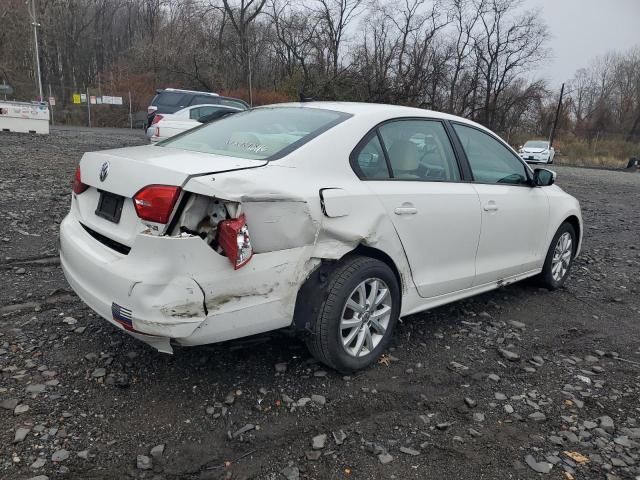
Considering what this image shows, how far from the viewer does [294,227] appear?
8.71 feet

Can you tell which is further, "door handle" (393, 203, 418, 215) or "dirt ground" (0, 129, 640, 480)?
"door handle" (393, 203, 418, 215)

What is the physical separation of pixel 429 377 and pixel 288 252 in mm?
1268

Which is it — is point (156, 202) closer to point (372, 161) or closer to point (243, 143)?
point (243, 143)

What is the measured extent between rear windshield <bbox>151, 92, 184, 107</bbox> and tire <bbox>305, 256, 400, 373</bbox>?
14515 mm

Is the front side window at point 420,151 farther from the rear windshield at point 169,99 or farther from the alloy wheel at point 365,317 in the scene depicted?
the rear windshield at point 169,99

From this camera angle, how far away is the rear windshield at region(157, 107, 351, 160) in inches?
117

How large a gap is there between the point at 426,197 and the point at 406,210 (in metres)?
0.24

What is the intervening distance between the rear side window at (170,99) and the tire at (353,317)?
1445 cm

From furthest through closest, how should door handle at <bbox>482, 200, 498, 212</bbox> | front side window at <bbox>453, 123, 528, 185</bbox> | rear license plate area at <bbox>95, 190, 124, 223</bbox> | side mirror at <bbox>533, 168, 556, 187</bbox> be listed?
1. side mirror at <bbox>533, 168, 556, 187</bbox>
2. front side window at <bbox>453, 123, 528, 185</bbox>
3. door handle at <bbox>482, 200, 498, 212</bbox>
4. rear license plate area at <bbox>95, 190, 124, 223</bbox>

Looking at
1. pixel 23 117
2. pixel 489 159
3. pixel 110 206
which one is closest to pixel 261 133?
pixel 110 206

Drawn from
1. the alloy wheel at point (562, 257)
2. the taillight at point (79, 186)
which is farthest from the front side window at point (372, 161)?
the alloy wheel at point (562, 257)

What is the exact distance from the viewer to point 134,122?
3656cm

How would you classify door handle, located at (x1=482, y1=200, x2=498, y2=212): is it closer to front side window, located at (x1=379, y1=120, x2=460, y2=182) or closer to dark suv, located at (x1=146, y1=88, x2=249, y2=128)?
front side window, located at (x1=379, y1=120, x2=460, y2=182)

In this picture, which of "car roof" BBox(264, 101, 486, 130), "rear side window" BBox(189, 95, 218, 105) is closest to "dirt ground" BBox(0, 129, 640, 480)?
"car roof" BBox(264, 101, 486, 130)
